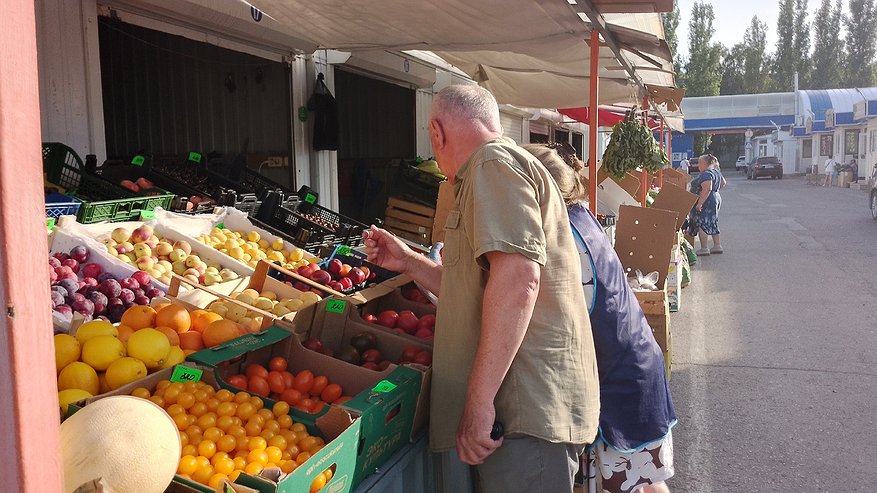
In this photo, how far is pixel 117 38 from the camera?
8.02 metres

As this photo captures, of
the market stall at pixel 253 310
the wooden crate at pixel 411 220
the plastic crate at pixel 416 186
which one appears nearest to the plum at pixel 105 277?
the market stall at pixel 253 310

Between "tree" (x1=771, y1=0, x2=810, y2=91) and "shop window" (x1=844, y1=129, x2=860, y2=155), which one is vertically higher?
"tree" (x1=771, y1=0, x2=810, y2=91)

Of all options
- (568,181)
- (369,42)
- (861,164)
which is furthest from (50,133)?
(861,164)

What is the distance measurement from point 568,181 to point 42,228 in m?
1.91

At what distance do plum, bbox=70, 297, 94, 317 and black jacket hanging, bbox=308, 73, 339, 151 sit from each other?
16.7ft

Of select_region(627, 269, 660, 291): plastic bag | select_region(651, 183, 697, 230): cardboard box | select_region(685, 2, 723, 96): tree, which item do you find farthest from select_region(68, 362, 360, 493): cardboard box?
select_region(685, 2, 723, 96): tree

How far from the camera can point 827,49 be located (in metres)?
72.8

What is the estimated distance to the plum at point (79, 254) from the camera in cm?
384

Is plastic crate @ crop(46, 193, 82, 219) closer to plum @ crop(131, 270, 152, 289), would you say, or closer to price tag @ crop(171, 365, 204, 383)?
plum @ crop(131, 270, 152, 289)

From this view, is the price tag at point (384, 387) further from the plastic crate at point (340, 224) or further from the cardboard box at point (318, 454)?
the plastic crate at point (340, 224)

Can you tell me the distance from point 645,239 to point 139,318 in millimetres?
4704

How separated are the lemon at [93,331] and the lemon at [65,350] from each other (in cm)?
7

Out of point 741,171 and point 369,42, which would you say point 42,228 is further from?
point 741,171

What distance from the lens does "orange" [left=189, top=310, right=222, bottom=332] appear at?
3068 mm
